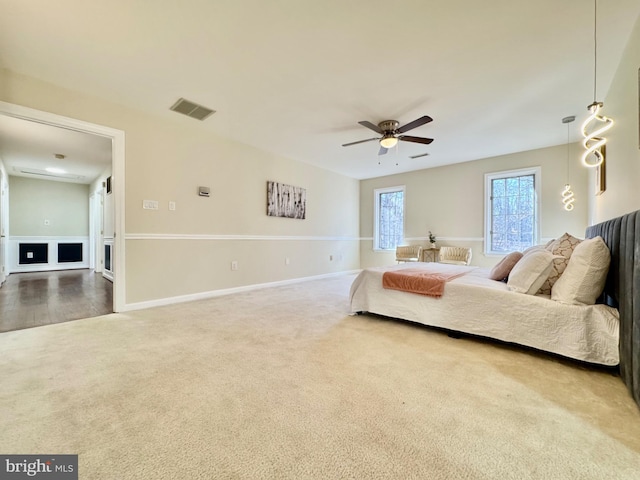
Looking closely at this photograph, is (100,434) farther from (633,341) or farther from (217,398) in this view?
(633,341)

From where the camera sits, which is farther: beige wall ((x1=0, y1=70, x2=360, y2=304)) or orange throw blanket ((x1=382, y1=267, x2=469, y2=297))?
beige wall ((x1=0, y1=70, x2=360, y2=304))

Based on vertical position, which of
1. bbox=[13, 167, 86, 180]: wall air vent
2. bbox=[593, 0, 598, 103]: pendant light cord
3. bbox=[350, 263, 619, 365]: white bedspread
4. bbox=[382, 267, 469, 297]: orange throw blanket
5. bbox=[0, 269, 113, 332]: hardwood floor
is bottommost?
bbox=[0, 269, 113, 332]: hardwood floor

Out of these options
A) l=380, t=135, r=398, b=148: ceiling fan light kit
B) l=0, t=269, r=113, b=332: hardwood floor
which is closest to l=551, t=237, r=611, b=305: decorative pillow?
l=380, t=135, r=398, b=148: ceiling fan light kit

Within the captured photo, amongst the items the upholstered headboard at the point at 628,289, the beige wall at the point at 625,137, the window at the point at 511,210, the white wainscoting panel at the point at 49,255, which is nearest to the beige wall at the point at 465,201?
the window at the point at 511,210

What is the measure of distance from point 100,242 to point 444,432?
832 cm

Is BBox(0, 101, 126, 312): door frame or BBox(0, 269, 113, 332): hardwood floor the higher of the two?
BBox(0, 101, 126, 312): door frame

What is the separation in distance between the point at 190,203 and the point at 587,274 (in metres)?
4.37

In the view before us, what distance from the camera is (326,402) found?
1472 mm

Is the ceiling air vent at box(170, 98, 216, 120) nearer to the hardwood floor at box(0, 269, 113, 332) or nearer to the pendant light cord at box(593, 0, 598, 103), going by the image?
the hardwood floor at box(0, 269, 113, 332)

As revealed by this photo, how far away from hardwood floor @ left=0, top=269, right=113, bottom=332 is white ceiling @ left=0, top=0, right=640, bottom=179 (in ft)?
8.30

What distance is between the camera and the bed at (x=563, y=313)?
5.06ft

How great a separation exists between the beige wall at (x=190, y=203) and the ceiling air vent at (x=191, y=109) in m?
0.15

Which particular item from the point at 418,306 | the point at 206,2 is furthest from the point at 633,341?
the point at 206,2

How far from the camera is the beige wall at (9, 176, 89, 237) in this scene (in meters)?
6.82
